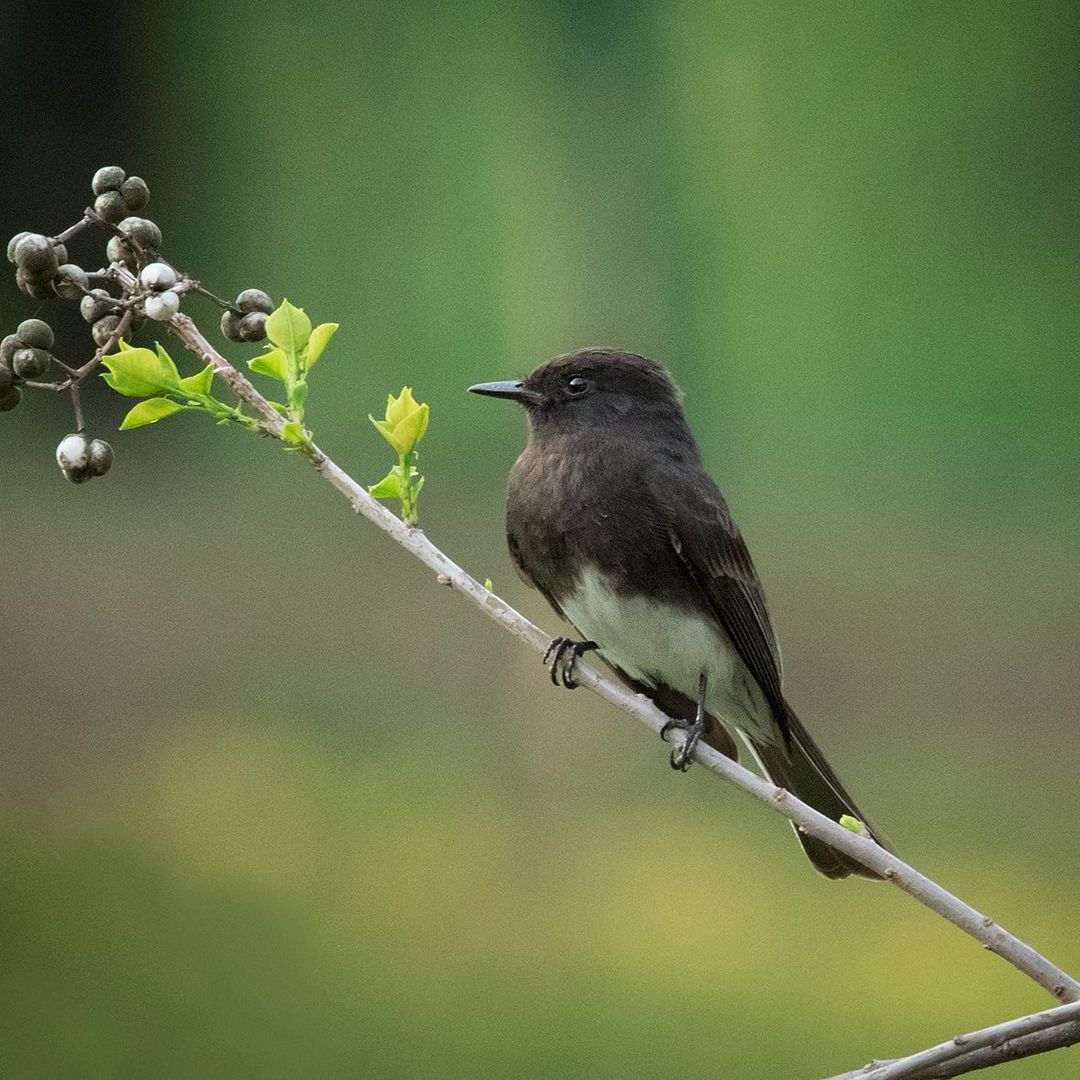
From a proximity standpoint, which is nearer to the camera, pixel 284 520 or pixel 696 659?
pixel 696 659

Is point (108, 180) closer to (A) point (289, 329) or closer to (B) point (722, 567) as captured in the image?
(A) point (289, 329)

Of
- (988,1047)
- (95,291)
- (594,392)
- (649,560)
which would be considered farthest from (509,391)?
(988,1047)

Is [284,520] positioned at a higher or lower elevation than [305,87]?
lower

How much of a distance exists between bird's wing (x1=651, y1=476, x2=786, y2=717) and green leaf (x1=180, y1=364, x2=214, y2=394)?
60cm

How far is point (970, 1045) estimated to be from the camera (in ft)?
2.64

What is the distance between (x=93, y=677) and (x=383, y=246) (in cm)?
93

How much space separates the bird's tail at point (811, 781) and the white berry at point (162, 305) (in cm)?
80

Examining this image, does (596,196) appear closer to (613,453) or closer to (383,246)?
(383,246)

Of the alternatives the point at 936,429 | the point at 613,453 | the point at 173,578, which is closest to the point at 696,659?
the point at 613,453

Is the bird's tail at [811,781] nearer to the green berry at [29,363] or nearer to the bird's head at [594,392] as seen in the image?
the bird's head at [594,392]

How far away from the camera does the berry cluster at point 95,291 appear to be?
90 centimetres

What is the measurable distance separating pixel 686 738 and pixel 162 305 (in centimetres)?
70

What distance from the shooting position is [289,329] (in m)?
1.00

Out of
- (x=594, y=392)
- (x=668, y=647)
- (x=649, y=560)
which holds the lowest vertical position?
(x=668, y=647)
